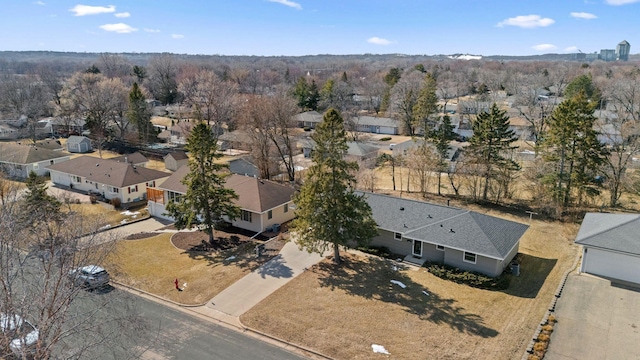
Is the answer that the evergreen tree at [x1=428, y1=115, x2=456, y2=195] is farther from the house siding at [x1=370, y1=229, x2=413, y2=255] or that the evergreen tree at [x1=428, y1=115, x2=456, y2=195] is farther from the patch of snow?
the patch of snow

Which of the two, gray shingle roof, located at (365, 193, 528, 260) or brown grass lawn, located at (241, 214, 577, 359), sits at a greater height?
gray shingle roof, located at (365, 193, 528, 260)

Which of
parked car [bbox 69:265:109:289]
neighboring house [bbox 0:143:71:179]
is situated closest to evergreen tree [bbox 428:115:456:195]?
parked car [bbox 69:265:109:289]

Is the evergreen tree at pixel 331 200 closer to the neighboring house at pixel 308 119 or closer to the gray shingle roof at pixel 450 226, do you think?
the gray shingle roof at pixel 450 226

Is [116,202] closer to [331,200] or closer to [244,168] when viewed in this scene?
[244,168]

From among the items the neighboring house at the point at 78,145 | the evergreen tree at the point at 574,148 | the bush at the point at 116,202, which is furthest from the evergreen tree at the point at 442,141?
the neighboring house at the point at 78,145

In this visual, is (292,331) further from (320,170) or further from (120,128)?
(120,128)

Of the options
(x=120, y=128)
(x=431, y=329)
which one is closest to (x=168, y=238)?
(x=431, y=329)

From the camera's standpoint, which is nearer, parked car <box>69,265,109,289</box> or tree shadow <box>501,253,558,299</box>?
parked car <box>69,265,109,289</box>
